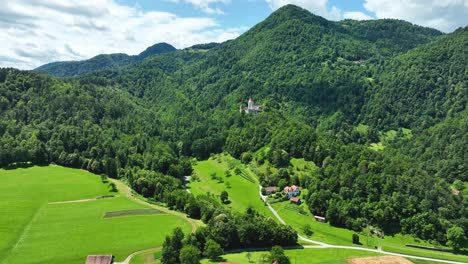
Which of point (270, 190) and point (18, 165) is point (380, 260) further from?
point (18, 165)

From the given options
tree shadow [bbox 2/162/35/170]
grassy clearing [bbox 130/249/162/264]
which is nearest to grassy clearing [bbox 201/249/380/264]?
grassy clearing [bbox 130/249/162/264]

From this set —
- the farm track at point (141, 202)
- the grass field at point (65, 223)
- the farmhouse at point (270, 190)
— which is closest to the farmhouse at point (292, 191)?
the farmhouse at point (270, 190)

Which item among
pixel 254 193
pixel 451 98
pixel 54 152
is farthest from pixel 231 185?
pixel 451 98

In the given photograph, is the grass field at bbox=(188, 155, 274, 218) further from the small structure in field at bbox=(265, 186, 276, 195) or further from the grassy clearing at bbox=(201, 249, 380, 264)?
the grassy clearing at bbox=(201, 249, 380, 264)

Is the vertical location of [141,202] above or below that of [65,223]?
above

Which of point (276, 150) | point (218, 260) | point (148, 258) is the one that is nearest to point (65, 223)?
point (148, 258)

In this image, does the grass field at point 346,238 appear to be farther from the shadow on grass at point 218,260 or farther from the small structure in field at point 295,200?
the shadow on grass at point 218,260
